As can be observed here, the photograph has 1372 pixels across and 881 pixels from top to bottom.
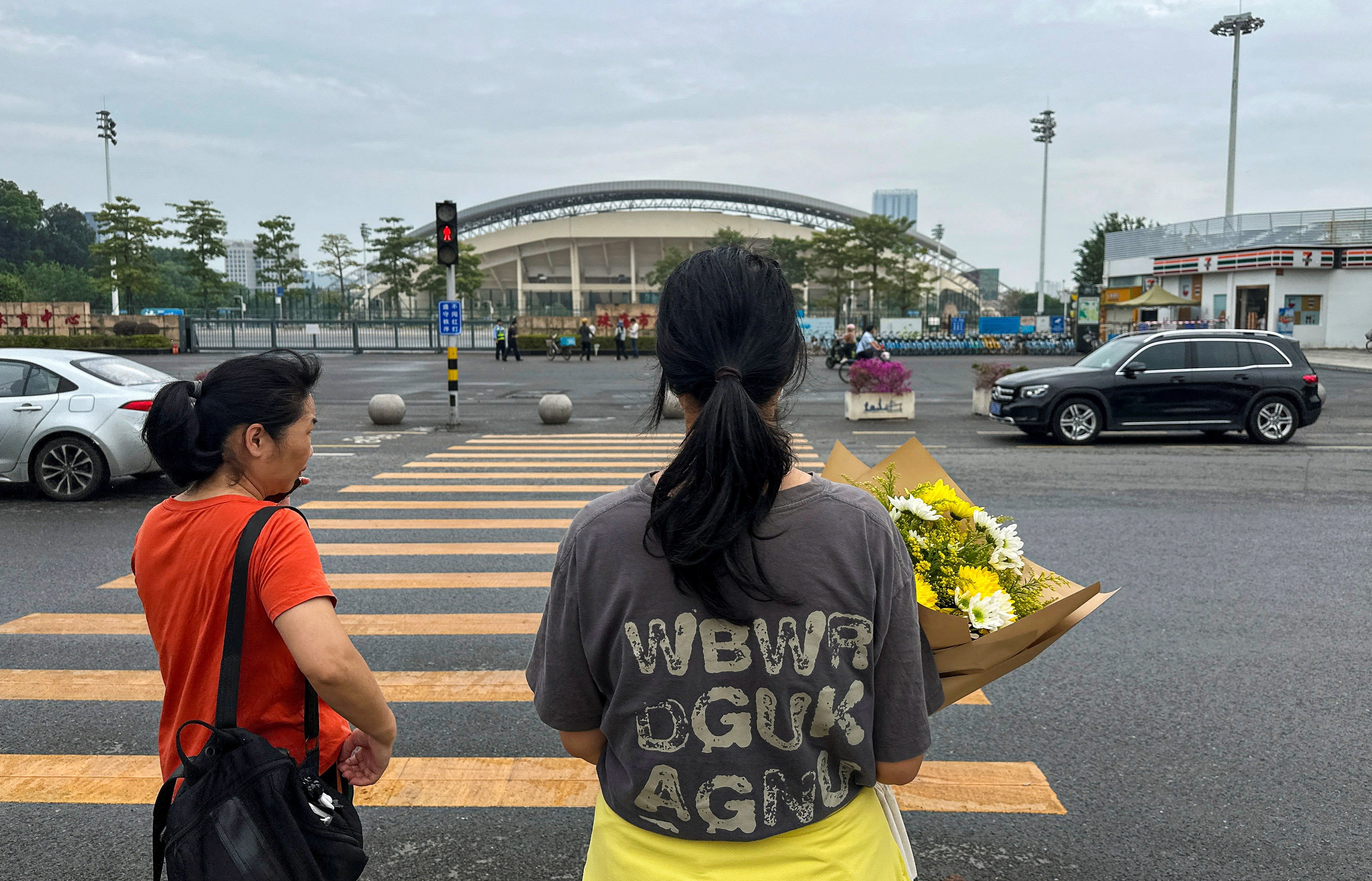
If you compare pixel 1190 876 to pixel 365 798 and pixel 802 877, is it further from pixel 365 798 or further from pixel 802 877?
pixel 365 798

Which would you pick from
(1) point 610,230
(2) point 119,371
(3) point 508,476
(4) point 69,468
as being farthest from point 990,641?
(1) point 610,230

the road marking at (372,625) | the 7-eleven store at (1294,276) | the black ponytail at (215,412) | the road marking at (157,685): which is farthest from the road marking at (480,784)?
the 7-eleven store at (1294,276)

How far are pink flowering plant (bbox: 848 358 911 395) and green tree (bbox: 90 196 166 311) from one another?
49789 mm

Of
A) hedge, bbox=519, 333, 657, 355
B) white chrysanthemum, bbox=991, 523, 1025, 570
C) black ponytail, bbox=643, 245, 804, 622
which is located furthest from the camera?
hedge, bbox=519, 333, 657, 355

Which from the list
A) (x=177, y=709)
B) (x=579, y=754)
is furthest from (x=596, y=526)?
(x=177, y=709)

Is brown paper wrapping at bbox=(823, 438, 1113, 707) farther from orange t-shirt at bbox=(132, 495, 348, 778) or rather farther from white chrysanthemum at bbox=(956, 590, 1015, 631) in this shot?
orange t-shirt at bbox=(132, 495, 348, 778)

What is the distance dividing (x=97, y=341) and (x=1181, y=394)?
139 feet

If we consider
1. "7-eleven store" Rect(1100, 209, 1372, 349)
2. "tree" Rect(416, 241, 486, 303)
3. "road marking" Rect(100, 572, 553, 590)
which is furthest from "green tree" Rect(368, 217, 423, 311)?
"road marking" Rect(100, 572, 553, 590)

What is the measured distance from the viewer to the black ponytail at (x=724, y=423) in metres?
1.50

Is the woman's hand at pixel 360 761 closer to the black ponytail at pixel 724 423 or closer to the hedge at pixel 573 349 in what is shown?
the black ponytail at pixel 724 423

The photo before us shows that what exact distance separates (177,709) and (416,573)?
500 centimetres

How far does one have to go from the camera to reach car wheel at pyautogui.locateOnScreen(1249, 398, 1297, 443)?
14.1m

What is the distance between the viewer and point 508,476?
1143 cm

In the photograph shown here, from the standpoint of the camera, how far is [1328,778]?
395cm
